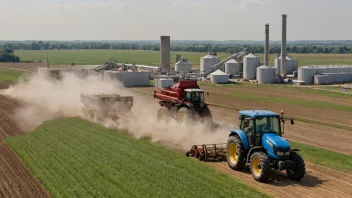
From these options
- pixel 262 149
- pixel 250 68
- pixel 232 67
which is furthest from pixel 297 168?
pixel 232 67

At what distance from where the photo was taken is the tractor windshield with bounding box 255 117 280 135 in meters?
18.8

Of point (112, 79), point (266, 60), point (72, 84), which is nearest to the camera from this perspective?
point (72, 84)

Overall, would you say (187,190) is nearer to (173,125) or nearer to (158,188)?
(158,188)

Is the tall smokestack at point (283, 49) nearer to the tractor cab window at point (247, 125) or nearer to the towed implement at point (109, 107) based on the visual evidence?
the towed implement at point (109, 107)

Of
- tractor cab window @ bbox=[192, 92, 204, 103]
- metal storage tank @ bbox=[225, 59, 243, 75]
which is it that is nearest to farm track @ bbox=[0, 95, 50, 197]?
tractor cab window @ bbox=[192, 92, 204, 103]

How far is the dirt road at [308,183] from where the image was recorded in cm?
1688

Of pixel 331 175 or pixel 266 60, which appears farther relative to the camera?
pixel 266 60

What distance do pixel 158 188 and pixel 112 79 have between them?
53.2 m

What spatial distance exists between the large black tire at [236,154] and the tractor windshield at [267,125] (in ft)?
3.75

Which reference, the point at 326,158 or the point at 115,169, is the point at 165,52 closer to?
the point at 326,158

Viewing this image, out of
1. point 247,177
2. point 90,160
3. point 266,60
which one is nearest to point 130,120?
point 90,160

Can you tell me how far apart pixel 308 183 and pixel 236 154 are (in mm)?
3393

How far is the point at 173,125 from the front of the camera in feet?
92.6

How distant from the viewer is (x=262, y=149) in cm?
1862
